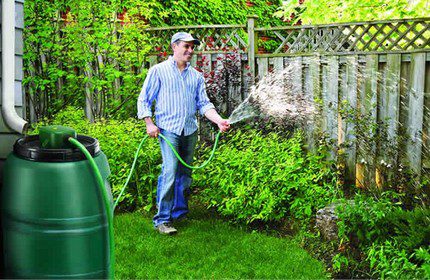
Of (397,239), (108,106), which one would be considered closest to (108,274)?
(397,239)

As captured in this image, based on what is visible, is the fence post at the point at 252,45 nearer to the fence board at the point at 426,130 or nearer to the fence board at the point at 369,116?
the fence board at the point at 369,116

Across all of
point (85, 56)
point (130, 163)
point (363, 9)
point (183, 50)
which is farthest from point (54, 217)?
point (363, 9)

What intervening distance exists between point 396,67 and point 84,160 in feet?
13.0

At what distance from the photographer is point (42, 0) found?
7.35 meters

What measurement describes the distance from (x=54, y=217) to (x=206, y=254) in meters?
2.00

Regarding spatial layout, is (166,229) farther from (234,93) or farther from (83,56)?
(83,56)

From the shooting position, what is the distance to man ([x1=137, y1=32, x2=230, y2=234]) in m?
5.16

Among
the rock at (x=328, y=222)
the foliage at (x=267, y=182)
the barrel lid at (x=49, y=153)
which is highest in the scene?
the barrel lid at (x=49, y=153)

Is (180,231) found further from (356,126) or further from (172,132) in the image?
(356,126)

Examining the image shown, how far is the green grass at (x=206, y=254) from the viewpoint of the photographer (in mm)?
4461

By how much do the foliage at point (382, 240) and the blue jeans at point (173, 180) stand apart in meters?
1.35

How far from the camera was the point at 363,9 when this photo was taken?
30.2 ft

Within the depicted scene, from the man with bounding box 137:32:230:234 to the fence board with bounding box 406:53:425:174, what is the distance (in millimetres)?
2035

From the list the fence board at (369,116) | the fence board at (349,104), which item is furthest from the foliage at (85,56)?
the fence board at (369,116)
